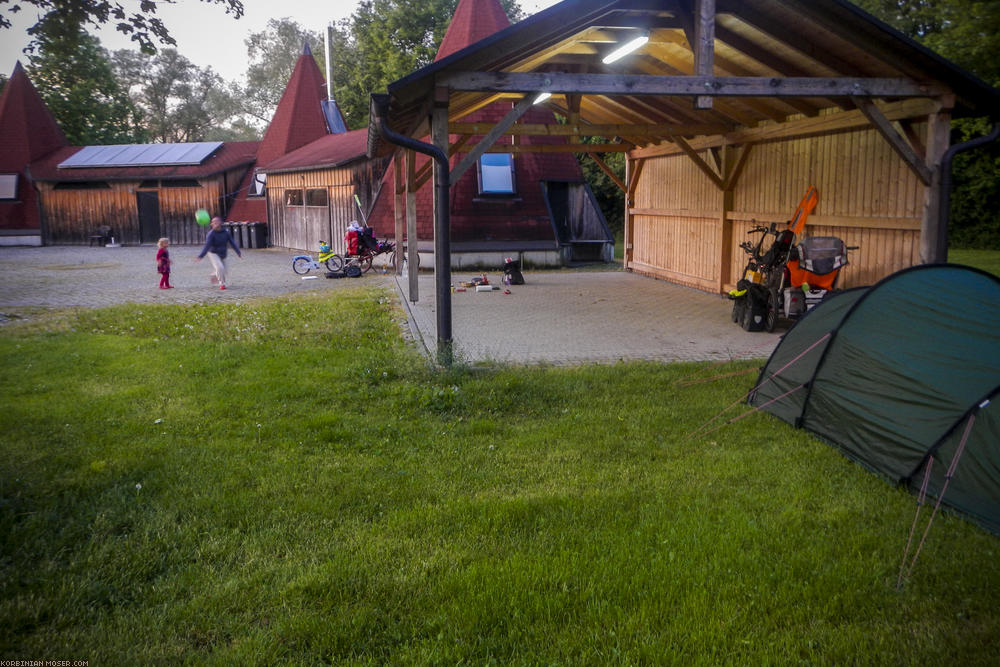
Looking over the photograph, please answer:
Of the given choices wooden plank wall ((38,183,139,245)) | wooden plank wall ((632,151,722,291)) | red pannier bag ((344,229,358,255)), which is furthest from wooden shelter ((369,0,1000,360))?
wooden plank wall ((38,183,139,245))

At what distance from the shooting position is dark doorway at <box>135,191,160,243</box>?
108 ft

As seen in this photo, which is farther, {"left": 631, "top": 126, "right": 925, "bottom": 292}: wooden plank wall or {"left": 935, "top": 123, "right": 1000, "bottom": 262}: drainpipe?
{"left": 631, "top": 126, "right": 925, "bottom": 292}: wooden plank wall

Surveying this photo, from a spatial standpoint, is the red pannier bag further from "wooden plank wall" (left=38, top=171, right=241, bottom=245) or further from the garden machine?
"wooden plank wall" (left=38, top=171, right=241, bottom=245)

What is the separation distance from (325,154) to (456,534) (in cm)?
2402

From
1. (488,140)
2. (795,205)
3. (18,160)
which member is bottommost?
(795,205)

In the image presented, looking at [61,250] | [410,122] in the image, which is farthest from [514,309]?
[61,250]

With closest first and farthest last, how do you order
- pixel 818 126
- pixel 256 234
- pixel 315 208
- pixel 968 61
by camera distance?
1. pixel 818 126
2. pixel 968 61
3. pixel 315 208
4. pixel 256 234

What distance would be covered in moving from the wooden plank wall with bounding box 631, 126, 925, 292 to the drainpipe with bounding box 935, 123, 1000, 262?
418mm

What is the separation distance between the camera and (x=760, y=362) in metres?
8.30

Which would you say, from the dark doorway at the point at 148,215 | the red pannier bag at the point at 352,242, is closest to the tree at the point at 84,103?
the dark doorway at the point at 148,215

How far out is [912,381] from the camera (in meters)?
5.14

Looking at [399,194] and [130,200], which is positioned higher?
[130,200]

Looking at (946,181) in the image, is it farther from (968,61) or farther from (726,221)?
(968,61)

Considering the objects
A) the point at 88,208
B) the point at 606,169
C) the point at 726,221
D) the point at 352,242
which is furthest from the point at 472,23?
the point at 88,208
